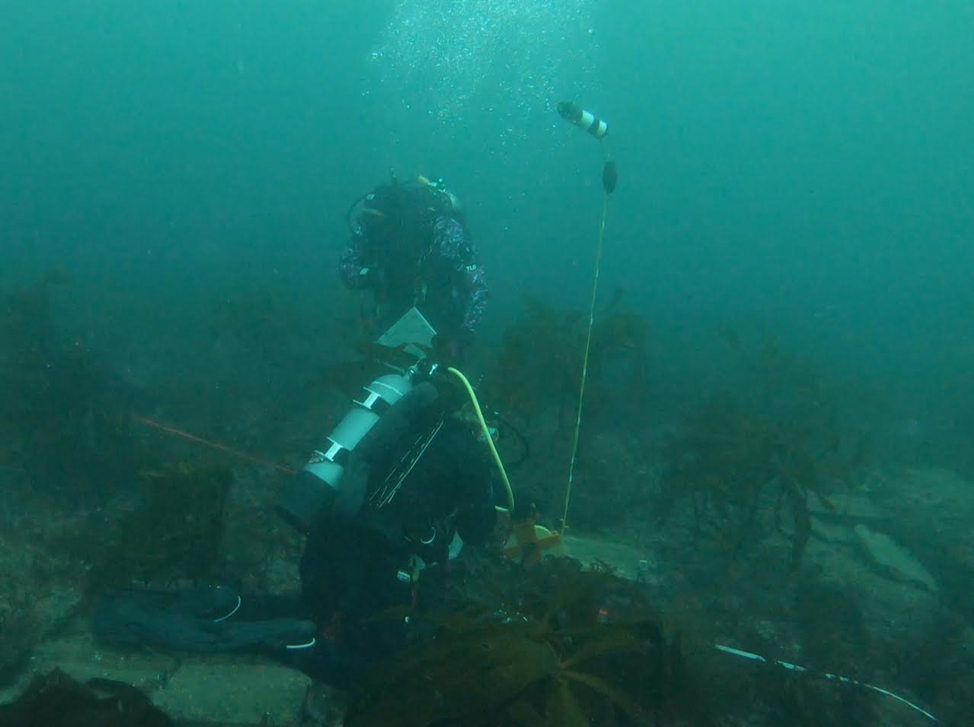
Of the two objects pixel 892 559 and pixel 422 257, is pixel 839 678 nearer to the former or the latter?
pixel 892 559

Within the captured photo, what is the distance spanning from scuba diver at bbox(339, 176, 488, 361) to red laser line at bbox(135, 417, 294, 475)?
2.41 m

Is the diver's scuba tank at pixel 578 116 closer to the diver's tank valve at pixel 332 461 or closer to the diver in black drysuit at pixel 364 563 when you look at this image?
the diver's tank valve at pixel 332 461

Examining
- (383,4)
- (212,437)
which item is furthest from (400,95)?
(212,437)

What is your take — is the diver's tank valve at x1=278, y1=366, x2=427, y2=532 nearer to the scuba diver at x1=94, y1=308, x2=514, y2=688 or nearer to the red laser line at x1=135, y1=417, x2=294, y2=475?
Result: the scuba diver at x1=94, y1=308, x2=514, y2=688

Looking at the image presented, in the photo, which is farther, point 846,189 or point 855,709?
point 846,189

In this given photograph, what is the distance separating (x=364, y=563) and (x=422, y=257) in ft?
8.33

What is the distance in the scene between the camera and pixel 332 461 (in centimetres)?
337

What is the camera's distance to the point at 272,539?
5117mm

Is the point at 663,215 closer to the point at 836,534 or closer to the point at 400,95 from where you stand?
the point at 400,95

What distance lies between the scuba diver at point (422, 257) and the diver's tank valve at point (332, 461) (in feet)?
4.42

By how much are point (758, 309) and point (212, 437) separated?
57.9 feet

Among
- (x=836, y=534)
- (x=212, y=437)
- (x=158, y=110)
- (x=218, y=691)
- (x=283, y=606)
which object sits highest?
(x=158, y=110)

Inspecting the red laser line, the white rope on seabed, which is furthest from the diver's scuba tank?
the red laser line

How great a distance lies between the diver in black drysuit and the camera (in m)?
3.36
